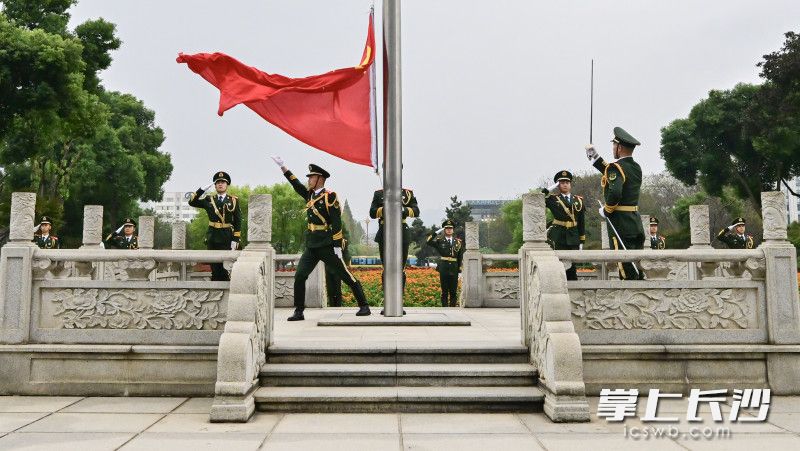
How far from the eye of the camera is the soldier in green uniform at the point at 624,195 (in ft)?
21.1

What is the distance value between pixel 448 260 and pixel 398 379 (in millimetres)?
7083

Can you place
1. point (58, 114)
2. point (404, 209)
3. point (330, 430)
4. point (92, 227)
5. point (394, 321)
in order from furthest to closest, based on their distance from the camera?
point (58, 114) → point (92, 227) → point (404, 209) → point (394, 321) → point (330, 430)

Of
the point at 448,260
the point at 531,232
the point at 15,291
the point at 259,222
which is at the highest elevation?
the point at 259,222

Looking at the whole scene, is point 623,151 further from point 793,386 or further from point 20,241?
point 20,241

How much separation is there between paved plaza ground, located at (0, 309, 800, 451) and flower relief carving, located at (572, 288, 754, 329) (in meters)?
0.73

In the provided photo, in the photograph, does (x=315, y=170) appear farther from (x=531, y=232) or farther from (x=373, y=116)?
(x=531, y=232)

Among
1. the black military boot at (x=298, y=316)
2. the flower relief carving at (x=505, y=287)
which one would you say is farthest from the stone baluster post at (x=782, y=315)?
the flower relief carving at (x=505, y=287)

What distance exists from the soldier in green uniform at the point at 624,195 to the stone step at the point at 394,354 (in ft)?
6.42

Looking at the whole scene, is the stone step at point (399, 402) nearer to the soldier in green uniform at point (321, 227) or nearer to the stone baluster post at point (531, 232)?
the stone baluster post at point (531, 232)

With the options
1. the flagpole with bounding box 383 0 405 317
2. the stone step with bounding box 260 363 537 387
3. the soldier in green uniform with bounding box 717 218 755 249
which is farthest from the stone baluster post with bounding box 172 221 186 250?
the soldier in green uniform with bounding box 717 218 755 249

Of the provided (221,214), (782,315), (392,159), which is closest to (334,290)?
(221,214)

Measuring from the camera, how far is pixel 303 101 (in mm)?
7133

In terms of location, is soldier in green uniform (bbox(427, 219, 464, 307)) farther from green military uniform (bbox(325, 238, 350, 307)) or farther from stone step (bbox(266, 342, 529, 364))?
stone step (bbox(266, 342, 529, 364))

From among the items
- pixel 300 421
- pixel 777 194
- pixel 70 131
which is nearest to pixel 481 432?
pixel 300 421
